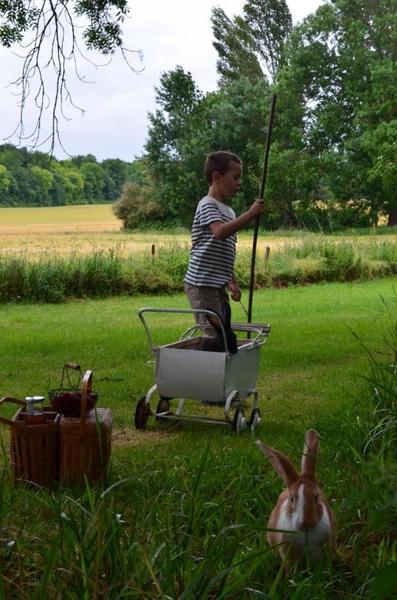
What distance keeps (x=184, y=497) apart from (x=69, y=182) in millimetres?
52141

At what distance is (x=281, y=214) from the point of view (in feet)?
136

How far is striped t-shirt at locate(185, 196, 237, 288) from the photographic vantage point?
5.06 metres

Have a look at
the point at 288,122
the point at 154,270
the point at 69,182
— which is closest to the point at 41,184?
the point at 69,182

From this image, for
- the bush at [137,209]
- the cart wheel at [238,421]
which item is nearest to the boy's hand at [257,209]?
the cart wheel at [238,421]

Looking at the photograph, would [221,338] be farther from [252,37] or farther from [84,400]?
[252,37]

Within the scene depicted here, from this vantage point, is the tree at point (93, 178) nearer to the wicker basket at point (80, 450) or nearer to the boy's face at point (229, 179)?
the boy's face at point (229, 179)

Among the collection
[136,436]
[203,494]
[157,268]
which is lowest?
[136,436]

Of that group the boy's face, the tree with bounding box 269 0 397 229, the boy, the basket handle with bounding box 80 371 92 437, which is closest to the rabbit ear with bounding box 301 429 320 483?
the basket handle with bounding box 80 371 92 437

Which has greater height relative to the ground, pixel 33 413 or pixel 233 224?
pixel 233 224

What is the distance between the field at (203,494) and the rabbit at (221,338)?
19.0 inches

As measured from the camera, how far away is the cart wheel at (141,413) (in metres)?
4.94

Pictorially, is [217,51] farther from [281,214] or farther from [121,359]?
[121,359]

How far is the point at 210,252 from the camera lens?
509cm

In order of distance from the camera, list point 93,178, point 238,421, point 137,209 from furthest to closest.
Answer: point 93,178 < point 137,209 < point 238,421
